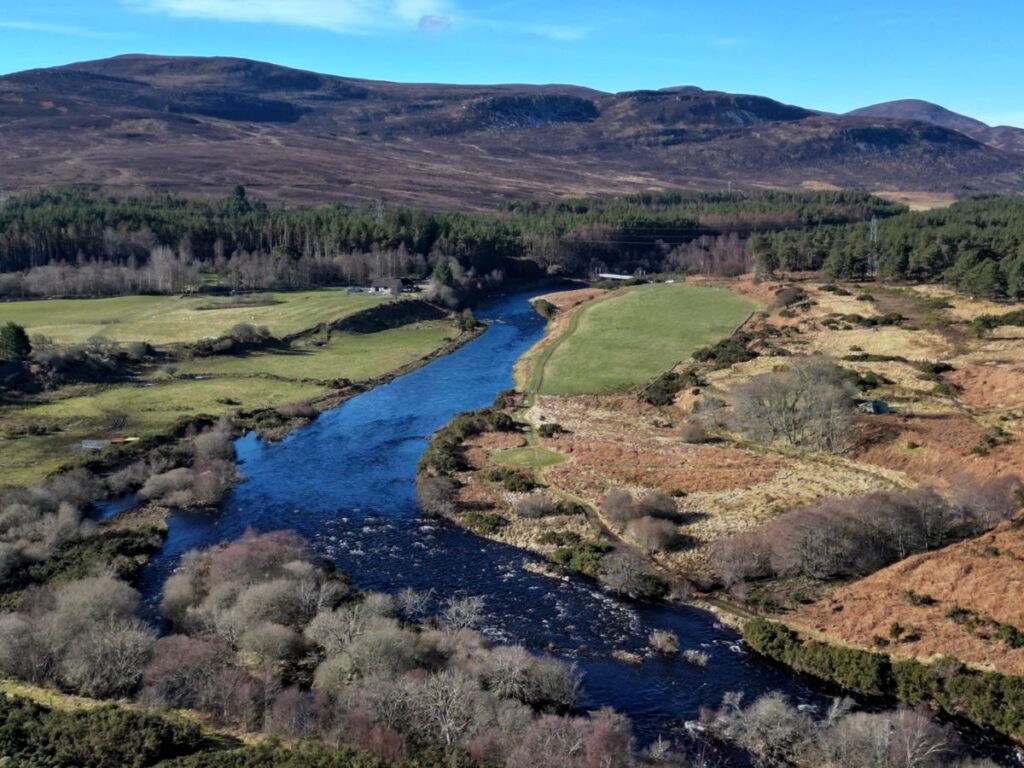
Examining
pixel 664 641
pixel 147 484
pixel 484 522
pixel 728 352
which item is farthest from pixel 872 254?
pixel 147 484

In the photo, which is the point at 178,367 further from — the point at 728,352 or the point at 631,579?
the point at 631,579

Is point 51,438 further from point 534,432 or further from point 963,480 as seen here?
point 963,480

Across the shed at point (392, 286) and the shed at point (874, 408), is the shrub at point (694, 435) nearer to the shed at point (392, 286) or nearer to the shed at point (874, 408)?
the shed at point (874, 408)

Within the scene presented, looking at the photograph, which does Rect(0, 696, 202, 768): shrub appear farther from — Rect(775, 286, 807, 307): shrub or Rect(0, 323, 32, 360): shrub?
Rect(775, 286, 807, 307): shrub

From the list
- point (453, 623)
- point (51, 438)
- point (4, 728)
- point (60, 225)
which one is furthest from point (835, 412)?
point (60, 225)

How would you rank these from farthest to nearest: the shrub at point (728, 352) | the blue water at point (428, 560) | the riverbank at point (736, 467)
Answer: the shrub at point (728, 352)
the riverbank at point (736, 467)
the blue water at point (428, 560)

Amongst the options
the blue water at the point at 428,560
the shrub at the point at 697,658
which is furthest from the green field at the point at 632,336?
the shrub at the point at 697,658

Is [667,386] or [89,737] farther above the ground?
[667,386]
